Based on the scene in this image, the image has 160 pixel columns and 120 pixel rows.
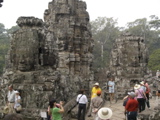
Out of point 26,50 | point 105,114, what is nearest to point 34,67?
point 26,50

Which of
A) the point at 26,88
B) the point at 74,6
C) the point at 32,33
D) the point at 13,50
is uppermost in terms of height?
the point at 74,6

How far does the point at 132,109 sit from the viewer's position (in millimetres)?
5715

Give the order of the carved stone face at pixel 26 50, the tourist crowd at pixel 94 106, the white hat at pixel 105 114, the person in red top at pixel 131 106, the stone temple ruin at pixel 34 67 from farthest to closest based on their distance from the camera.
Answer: the carved stone face at pixel 26 50, the stone temple ruin at pixel 34 67, the person in red top at pixel 131 106, the tourist crowd at pixel 94 106, the white hat at pixel 105 114

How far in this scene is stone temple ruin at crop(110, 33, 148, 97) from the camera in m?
12.6

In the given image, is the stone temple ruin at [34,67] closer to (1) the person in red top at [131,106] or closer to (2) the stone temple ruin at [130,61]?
(1) the person in red top at [131,106]

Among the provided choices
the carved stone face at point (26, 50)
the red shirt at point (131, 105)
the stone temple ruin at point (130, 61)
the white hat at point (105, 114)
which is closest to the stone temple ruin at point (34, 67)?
the carved stone face at point (26, 50)

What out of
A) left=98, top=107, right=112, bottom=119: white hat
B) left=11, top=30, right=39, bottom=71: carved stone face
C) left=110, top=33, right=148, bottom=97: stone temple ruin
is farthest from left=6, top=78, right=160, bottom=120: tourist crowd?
left=110, top=33, right=148, bottom=97: stone temple ruin

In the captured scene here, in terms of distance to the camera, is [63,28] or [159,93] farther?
[63,28]

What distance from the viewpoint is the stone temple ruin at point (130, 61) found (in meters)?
12.6

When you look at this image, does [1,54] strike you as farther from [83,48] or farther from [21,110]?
[21,110]

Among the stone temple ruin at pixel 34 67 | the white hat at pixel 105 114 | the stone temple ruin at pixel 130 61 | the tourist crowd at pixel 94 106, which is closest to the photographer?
the white hat at pixel 105 114

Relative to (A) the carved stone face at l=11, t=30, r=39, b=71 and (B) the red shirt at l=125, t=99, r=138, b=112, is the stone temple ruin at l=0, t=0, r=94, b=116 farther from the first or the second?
(B) the red shirt at l=125, t=99, r=138, b=112

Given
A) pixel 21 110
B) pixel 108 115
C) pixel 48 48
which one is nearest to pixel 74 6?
pixel 48 48

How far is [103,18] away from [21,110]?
1406 inches
